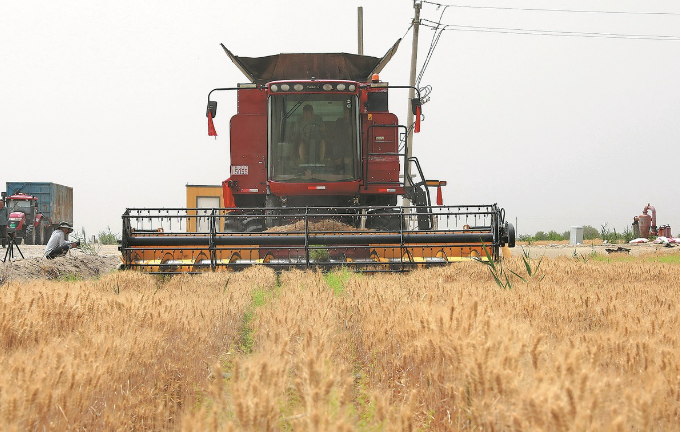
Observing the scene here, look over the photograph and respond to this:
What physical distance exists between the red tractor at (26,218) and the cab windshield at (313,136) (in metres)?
22.7

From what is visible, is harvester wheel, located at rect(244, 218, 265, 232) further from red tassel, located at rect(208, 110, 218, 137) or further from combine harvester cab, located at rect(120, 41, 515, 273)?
red tassel, located at rect(208, 110, 218, 137)

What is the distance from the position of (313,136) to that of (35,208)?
24.9 meters

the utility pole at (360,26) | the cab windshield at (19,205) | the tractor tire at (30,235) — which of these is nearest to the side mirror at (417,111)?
the utility pole at (360,26)

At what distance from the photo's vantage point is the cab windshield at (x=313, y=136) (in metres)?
9.53

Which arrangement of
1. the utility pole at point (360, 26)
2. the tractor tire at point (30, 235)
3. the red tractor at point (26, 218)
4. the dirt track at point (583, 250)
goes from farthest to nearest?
the tractor tire at point (30, 235) → the red tractor at point (26, 218) → the utility pole at point (360, 26) → the dirt track at point (583, 250)

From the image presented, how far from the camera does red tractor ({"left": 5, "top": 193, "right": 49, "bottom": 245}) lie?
28297 mm

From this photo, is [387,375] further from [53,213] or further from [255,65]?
[53,213]

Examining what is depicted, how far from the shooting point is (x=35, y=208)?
30.0m

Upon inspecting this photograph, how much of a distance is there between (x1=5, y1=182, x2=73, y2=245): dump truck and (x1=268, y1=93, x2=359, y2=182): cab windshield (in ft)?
71.2

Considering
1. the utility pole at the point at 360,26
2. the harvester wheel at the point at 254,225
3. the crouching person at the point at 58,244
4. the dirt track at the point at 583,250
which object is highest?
the utility pole at the point at 360,26

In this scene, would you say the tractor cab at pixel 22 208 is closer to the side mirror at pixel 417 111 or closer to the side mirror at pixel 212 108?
the side mirror at pixel 212 108

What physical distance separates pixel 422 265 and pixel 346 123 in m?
2.77

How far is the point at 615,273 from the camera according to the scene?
774 cm

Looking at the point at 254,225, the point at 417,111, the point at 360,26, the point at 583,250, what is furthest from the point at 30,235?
the point at 417,111
